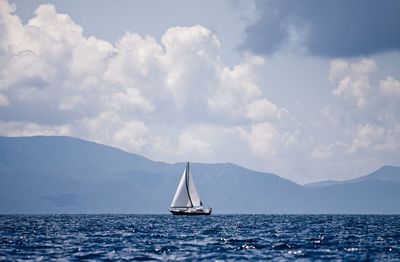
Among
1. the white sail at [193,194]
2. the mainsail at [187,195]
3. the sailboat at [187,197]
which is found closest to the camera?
the sailboat at [187,197]

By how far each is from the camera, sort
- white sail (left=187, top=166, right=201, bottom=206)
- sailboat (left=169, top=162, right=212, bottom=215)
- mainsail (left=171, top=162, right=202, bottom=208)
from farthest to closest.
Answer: white sail (left=187, top=166, right=201, bottom=206) < mainsail (left=171, top=162, right=202, bottom=208) < sailboat (left=169, top=162, right=212, bottom=215)

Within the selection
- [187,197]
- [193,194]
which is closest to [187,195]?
[187,197]

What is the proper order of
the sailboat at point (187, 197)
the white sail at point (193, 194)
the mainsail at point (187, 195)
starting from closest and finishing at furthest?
the sailboat at point (187, 197)
the mainsail at point (187, 195)
the white sail at point (193, 194)

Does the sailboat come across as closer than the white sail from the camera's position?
Yes

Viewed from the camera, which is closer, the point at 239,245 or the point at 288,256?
the point at 288,256

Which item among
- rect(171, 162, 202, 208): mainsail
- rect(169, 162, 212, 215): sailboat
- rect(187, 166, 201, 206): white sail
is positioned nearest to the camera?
rect(169, 162, 212, 215): sailboat

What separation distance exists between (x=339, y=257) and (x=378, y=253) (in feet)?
19.2

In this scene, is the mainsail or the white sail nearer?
the mainsail

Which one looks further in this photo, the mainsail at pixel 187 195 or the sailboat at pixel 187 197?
the mainsail at pixel 187 195

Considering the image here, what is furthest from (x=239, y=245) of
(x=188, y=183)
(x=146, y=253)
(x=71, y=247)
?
(x=188, y=183)

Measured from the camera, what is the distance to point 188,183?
189000 mm

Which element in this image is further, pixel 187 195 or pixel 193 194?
pixel 193 194

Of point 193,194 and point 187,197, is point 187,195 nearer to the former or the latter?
point 187,197

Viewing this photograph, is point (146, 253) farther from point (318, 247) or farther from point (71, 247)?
point (318, 247)
